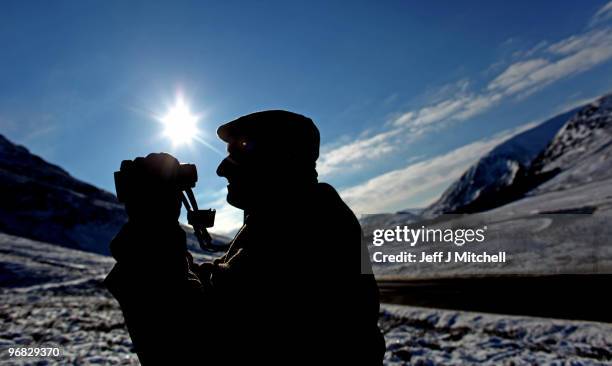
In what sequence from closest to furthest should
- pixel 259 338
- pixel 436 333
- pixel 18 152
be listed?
1. pixel 259 338
2. pixel 436 333
3. pixel 18 152

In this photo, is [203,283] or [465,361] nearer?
[203,283]

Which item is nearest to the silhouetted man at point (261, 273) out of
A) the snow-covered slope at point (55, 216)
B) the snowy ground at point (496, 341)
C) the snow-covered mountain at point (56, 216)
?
the snowy ground at point (496, 341)

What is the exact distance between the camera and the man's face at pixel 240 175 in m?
1.79

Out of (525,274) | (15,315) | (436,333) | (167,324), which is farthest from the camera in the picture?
(525,274)

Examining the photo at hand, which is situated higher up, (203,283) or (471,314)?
(203,283)

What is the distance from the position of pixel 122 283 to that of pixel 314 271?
73cm

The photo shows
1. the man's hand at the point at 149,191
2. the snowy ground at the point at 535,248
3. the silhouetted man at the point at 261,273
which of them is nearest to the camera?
the silhouetted man at the point at 261,273

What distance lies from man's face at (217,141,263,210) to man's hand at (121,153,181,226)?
334mm

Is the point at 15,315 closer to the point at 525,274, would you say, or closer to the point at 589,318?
the point at 589,318

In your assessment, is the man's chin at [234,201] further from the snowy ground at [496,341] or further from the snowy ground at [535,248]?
the snowy ground at [535,248]

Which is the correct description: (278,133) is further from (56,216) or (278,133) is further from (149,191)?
(56,216)

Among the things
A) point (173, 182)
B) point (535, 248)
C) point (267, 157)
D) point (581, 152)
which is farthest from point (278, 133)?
point (581, 152)

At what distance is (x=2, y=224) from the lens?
5103cm

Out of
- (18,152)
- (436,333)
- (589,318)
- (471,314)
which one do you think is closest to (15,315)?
(436,333)
